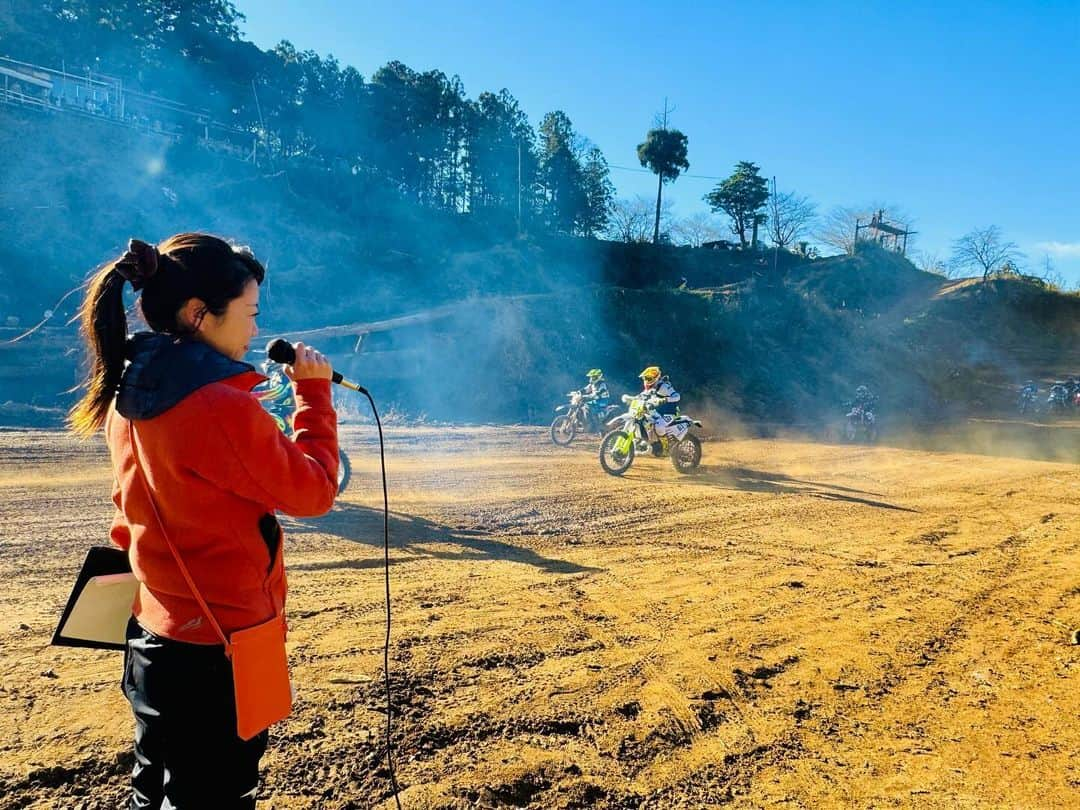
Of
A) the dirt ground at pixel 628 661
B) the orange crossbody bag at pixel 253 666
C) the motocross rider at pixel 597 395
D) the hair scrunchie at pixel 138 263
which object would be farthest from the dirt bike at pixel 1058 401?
the hair scrunchie at pixel 138 263

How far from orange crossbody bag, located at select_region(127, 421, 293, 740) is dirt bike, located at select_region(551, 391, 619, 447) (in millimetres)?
11558

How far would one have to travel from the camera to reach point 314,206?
29.7 m

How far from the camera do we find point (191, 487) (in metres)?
1.41

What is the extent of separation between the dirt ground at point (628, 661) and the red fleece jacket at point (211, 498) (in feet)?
4.79

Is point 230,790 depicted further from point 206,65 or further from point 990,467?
point 206,65

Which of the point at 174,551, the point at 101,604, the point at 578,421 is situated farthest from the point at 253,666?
the point at 578,421

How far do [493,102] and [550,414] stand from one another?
2464 cm

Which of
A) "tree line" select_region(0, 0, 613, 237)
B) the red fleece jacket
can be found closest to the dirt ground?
the red fleece jacket

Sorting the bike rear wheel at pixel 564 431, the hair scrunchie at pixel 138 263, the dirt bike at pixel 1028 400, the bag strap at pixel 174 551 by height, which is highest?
the dirt bike at pixel 1028 400

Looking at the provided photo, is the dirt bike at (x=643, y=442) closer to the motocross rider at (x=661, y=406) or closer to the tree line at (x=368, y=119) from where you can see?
the motocross rider at (x=661, y=406)

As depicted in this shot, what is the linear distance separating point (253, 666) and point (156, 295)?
899mm

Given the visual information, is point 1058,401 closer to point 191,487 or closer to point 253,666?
point 253,666

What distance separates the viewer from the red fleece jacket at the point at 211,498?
4.51 ft

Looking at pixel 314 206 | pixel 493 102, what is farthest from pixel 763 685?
pixel 493 102
